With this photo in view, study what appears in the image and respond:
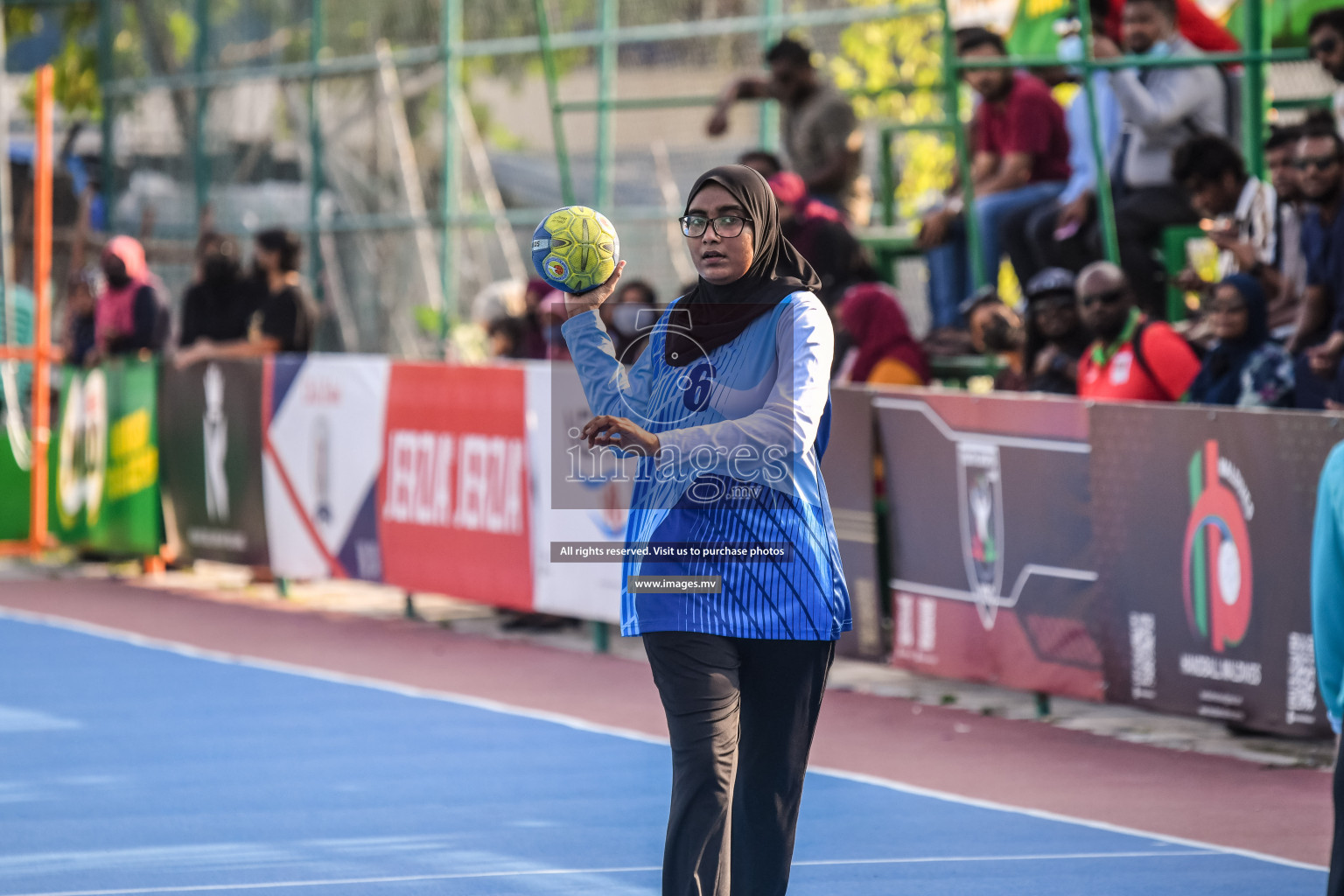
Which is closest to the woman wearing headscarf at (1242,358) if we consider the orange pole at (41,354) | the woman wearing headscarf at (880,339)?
the woman wearing headscarf at (880,339)

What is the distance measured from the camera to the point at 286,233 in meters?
14.0

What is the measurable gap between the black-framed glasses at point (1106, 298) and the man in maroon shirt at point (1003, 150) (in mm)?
2306

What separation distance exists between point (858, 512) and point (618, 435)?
18.9 feet

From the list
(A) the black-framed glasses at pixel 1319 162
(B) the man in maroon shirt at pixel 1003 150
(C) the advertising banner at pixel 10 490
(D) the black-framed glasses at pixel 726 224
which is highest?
(B) the man in maroon shirt at pixel 1003 150

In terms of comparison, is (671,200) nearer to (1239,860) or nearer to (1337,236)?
(1337,236)

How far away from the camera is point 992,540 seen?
9156 millimetres

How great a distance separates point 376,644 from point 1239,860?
6560mm

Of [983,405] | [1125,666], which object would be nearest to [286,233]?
[983,405]

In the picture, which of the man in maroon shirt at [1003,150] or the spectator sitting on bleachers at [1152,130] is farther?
the man in maroon shirt at [1003,150]

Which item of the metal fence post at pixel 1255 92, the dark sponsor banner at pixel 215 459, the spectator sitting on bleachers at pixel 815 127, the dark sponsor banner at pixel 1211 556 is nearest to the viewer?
the dark sponsor banner at pixel 1211 556

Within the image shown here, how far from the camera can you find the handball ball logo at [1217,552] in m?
8.01

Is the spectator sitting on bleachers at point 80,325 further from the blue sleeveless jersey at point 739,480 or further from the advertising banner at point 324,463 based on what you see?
the blue sleeveless jersey at point 739,480

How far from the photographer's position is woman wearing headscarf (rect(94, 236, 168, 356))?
49.9ft

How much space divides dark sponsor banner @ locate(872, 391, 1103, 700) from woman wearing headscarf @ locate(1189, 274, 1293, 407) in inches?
24.5
